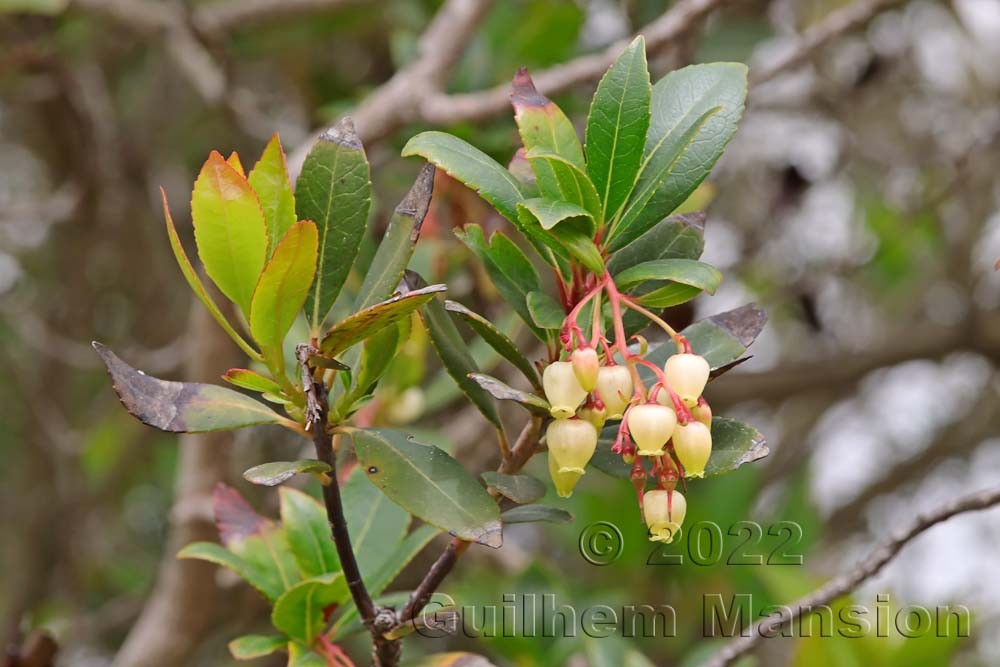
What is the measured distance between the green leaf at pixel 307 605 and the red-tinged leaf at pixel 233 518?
9cm

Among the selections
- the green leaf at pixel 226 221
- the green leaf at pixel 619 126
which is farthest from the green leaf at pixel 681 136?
the green leaf at pixel 226 221

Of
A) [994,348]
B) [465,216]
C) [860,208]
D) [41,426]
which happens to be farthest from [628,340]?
[860,208]

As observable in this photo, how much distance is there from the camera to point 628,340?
71 centimetres

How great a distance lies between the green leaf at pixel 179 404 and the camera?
0.61 m

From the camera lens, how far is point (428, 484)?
67 centimetres

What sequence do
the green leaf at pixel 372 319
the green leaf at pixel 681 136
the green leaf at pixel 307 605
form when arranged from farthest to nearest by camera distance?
the green leaf at pixel 307 605
the green leaf at pixel 681 136
the green leaf at pixel 372 319

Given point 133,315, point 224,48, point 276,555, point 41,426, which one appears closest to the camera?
point 276,555

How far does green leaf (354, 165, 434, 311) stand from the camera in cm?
64

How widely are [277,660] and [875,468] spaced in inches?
83.7

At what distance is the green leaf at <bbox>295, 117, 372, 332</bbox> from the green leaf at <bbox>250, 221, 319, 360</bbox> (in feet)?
0.11

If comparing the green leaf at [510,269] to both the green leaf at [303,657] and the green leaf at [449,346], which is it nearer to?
the green leaf at [449,346]

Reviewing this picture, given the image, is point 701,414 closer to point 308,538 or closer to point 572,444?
point 572,444

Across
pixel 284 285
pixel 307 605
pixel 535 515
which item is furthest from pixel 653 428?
pixel 307 605

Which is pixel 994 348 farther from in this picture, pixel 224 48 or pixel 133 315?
pixel 133 315
